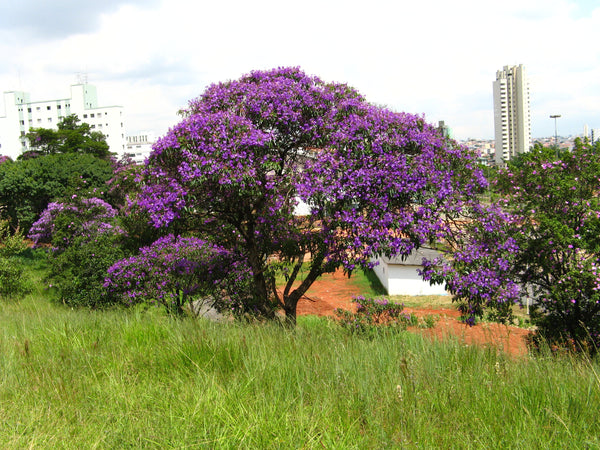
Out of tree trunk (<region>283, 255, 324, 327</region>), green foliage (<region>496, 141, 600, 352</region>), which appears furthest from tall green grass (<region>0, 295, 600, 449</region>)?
green foliage (<region>496, 141, 600, 352</region>)

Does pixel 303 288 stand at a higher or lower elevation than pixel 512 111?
lower

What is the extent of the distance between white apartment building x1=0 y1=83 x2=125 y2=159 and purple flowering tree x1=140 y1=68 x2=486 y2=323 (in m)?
93.4

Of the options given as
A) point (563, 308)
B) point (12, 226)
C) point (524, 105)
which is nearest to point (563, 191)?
point (563, 308)

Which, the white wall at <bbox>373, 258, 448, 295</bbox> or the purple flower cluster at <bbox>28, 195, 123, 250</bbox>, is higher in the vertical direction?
the purple flower cluster at <bbox>28, 195, 123, 250</bbox>

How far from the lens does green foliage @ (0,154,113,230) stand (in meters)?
30.3

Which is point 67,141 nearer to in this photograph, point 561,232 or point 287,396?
point 561,232

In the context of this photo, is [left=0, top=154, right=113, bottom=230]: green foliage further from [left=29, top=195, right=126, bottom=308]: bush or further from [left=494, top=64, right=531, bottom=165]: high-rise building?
[left=494, top=64, right=531, bottom=165]: high-rise building

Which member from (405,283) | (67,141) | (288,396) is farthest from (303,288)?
(67,141)

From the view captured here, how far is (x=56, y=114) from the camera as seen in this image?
9538 cm

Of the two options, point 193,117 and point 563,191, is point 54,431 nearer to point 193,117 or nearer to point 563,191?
point 193,117

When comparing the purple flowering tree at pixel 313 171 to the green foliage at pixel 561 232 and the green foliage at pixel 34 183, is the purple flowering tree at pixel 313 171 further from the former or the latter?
the green foliage at pixel 34 183

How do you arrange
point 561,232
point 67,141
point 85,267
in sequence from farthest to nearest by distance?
point 67,141 → point 85,267 → point 561,232

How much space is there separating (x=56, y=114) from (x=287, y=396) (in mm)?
104467

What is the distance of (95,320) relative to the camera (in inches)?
213
